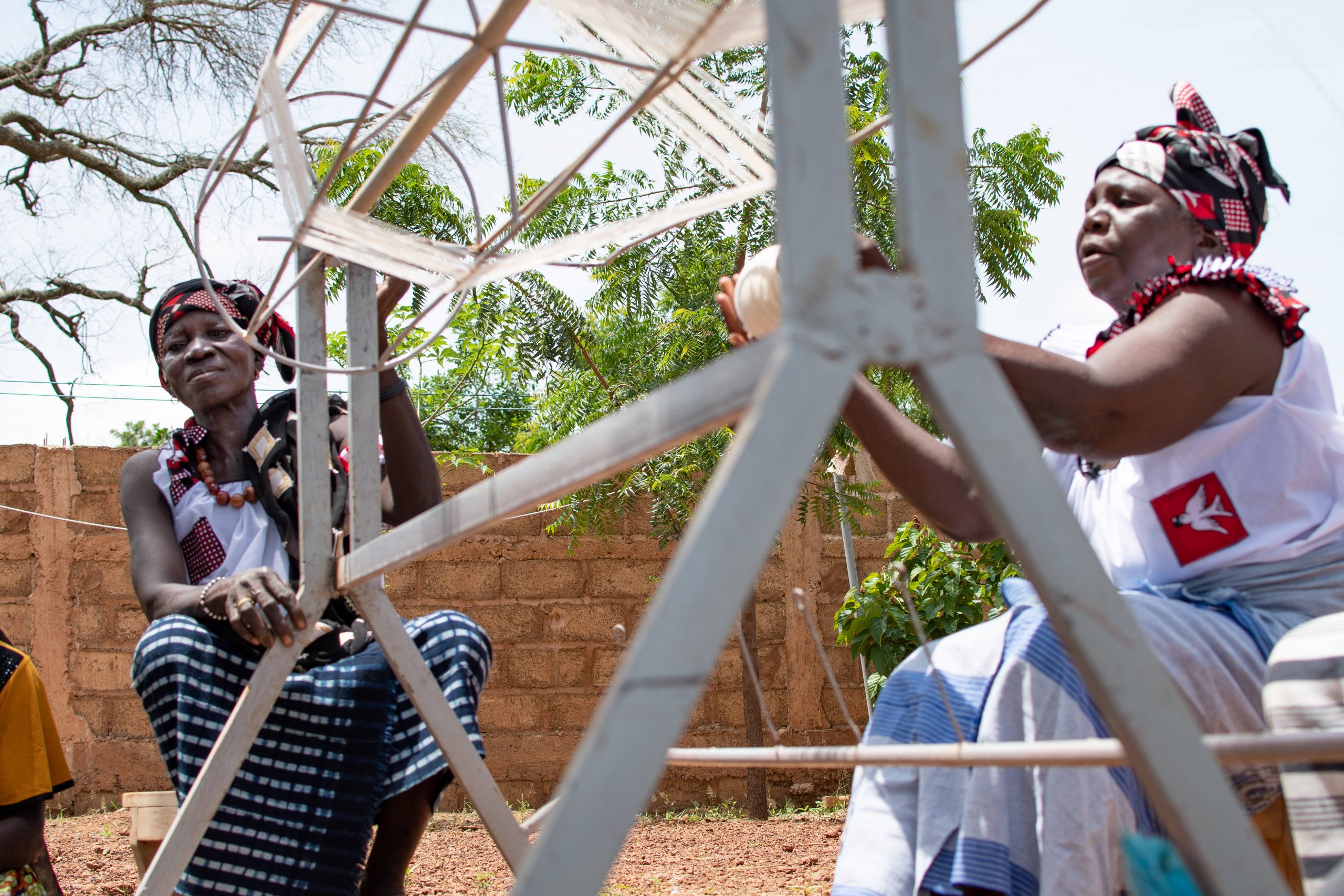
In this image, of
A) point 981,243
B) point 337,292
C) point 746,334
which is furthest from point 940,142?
point 337,292

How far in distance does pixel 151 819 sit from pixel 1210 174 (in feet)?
7.95

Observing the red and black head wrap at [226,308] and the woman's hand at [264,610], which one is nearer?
the woman's hand at [264,610]

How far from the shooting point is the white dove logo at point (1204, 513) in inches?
59.3

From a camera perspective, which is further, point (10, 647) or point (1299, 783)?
point (10, 647)

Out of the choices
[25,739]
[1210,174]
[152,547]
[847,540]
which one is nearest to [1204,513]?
[1210,174]

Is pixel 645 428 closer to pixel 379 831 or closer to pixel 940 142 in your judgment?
pixel 940 142

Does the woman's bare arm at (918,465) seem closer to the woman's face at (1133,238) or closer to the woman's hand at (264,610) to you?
the woman's face at (1133,238)

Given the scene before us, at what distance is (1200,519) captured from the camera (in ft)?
4.97

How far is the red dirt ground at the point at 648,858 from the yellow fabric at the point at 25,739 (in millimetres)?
971

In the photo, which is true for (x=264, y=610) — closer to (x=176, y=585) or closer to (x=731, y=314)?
(x=176, y=585)

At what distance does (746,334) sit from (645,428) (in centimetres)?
48

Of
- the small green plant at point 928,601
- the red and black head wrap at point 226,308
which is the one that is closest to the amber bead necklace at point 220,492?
the red and black head wrap at point 226,308

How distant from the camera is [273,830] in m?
1.92

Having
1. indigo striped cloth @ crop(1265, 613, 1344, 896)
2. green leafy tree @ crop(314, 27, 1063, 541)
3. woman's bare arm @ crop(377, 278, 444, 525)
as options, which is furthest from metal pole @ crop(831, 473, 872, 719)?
indigo striped cloth @ crop(1265, 613, 1344, 896)
